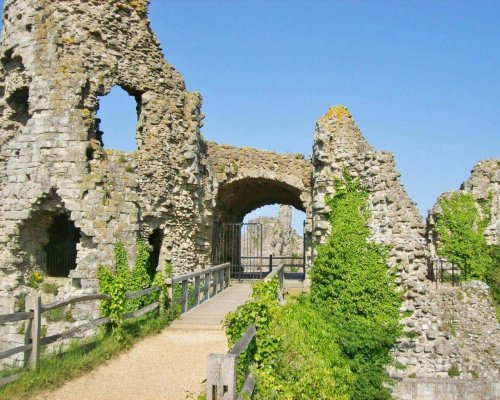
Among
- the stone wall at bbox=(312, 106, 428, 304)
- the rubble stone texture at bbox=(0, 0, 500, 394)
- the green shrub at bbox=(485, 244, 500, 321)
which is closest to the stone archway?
the rubble stone texture at bbox=(0, 0, 500, 394)

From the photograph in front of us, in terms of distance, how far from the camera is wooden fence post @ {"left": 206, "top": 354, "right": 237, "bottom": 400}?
513 centimetres

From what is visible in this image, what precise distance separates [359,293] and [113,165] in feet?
21.3

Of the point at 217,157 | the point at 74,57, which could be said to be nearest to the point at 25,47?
the point at 74,57

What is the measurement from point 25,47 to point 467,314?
12.3m

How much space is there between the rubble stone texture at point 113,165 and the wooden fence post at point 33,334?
4597 millimetres

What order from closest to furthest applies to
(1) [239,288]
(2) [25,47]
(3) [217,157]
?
(2) [25,47] → (1) [239,288] → (3) [217,157]

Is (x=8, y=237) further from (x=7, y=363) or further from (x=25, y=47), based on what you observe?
(x=25, y=47)

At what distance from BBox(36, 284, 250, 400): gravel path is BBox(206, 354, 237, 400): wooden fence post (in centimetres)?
157

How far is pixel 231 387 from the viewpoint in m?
5.12

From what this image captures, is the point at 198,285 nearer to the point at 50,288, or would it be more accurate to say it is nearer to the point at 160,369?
the point at 50,288

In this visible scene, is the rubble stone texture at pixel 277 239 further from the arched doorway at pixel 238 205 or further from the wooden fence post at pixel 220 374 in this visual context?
the wooden fence post at pixel 220 374

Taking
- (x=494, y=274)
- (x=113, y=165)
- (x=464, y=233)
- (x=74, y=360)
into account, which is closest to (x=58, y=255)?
(x=113, y=165)

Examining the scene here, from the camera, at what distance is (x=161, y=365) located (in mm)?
8680

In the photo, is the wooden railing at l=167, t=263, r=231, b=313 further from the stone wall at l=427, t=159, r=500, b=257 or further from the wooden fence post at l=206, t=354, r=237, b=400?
the wooden fence post at l=206, t=354, r=237, b=400
